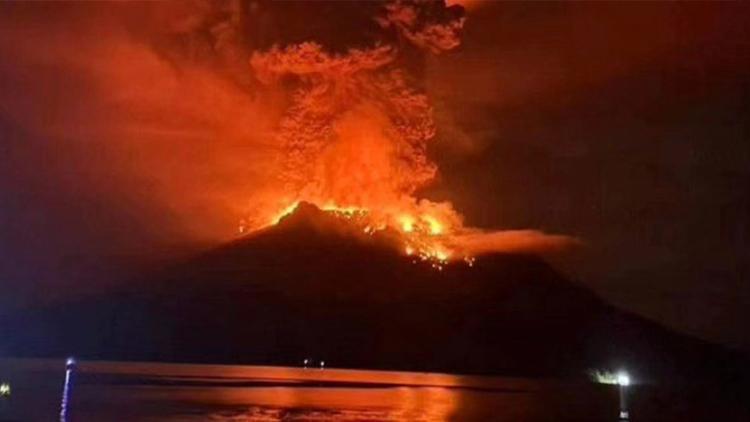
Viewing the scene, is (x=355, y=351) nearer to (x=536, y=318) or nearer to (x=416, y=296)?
(x=416, y=296)

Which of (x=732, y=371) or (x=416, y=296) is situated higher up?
(x=416, y=296)

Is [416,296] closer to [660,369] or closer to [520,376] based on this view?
[520,376]

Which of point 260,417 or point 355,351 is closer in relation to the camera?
point 260,417

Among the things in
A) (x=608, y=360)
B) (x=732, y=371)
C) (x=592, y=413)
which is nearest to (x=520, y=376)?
(x=608, y=360)

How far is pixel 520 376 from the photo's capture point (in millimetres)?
157125

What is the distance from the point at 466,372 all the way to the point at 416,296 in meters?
20.7

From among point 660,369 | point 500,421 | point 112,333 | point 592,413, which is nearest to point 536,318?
point 660,369

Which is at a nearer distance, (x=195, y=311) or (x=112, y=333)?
(x=112, y=333)

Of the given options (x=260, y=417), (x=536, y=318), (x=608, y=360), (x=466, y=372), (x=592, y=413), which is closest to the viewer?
(x=260, y=417)

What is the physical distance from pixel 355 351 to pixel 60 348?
161 ft

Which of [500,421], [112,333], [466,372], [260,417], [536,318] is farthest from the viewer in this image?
[536,318]

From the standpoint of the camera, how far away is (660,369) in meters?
168

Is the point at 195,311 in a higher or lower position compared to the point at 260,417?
higher

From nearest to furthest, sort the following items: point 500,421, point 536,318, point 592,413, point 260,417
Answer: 1. point 260,417
2. point 500,421
3. point 592,413
4. point 536,318
